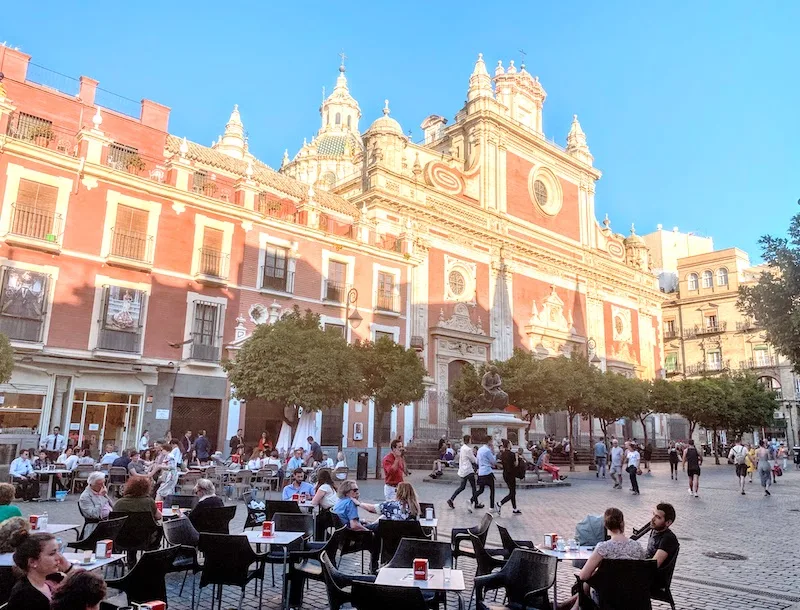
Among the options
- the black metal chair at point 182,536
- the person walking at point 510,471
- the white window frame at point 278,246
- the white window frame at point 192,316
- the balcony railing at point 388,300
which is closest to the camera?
the black metal chair at point 182,536

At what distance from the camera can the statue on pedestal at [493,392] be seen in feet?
72.0

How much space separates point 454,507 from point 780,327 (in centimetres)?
841

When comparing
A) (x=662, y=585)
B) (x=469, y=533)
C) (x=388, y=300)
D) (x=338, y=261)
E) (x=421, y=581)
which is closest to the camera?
(x=421, y=581)

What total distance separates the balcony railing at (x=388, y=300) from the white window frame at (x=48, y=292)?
13.3m

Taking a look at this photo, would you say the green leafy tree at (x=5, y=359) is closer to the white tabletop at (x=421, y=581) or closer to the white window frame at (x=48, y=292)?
the white window frame at (x=48, y=292)

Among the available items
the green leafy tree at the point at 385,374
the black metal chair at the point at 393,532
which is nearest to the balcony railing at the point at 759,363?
the green leafy tree at the point at 385,374

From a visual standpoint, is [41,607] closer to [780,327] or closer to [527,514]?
[527,514]

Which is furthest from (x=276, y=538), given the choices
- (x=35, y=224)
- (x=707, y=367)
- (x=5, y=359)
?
(x=707, y=367)

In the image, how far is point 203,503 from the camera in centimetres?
759

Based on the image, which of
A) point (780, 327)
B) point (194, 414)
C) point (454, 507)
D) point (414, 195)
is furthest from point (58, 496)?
point (414, 195)

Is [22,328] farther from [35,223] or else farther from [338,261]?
[338,261]

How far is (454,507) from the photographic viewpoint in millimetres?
14367

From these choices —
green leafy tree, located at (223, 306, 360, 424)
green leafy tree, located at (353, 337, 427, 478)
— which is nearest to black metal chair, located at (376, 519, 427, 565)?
green leafy tree, located at (223, 306, 360, 424)

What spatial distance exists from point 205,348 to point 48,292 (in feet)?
17.9
